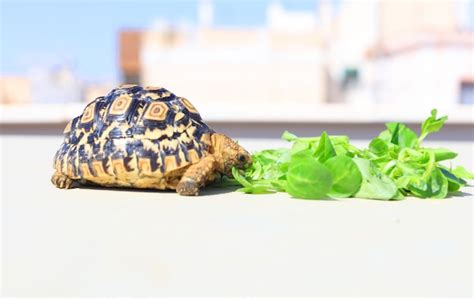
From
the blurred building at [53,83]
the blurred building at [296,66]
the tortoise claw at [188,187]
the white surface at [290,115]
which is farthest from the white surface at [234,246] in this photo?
the blurred building at [53,83]

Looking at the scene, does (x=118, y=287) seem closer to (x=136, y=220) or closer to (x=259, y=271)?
(x=259, y=271)

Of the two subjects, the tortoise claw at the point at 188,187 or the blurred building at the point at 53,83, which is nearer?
the tortoise claw at the point at 188,187

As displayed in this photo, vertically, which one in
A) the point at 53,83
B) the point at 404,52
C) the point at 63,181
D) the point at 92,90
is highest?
the point at 63,181

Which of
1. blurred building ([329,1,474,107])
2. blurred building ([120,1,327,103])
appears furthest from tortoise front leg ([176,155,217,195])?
blurred building ([120,1,327,103])

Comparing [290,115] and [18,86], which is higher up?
[290,115]

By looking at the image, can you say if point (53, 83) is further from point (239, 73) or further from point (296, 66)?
point (296, 66)

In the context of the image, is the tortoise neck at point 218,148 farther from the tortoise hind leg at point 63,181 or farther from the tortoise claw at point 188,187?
the tortoise hind leg at point 63,181

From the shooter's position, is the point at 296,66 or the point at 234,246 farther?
the point at 296,66

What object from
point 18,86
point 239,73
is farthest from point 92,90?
point 239,73

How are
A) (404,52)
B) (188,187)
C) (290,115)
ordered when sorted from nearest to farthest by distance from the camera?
1. (188,187)
2. (290,115)
3. (404,52)
